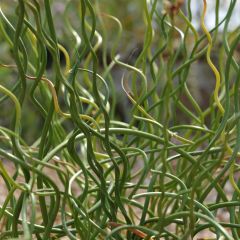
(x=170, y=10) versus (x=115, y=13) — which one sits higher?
(x=115, y=13)

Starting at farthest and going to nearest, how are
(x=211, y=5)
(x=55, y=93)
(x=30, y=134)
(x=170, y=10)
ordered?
(x=30, y=134) → (x=211, y=5) → (x=55, y=93) → (x=170, y=10)

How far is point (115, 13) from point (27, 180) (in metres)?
2.25

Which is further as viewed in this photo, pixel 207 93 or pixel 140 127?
pixel 207 93


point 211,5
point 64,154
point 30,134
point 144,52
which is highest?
point 211,5

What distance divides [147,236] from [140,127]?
0.19 meters

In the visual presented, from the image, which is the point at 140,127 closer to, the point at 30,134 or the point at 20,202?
the point at 20,202

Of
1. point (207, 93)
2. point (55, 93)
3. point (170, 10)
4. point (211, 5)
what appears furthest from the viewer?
point (207, 93)

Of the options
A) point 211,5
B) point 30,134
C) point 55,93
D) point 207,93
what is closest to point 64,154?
point 55,93

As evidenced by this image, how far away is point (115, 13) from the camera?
2.66 metres

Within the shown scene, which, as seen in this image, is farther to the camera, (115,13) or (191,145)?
(115,13)

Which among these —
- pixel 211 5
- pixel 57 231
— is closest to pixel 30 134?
pixel 211 5

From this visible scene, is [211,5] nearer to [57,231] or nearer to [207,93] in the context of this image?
[207,93]

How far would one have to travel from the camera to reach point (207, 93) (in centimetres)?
256

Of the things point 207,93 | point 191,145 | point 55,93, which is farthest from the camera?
point 207,93
